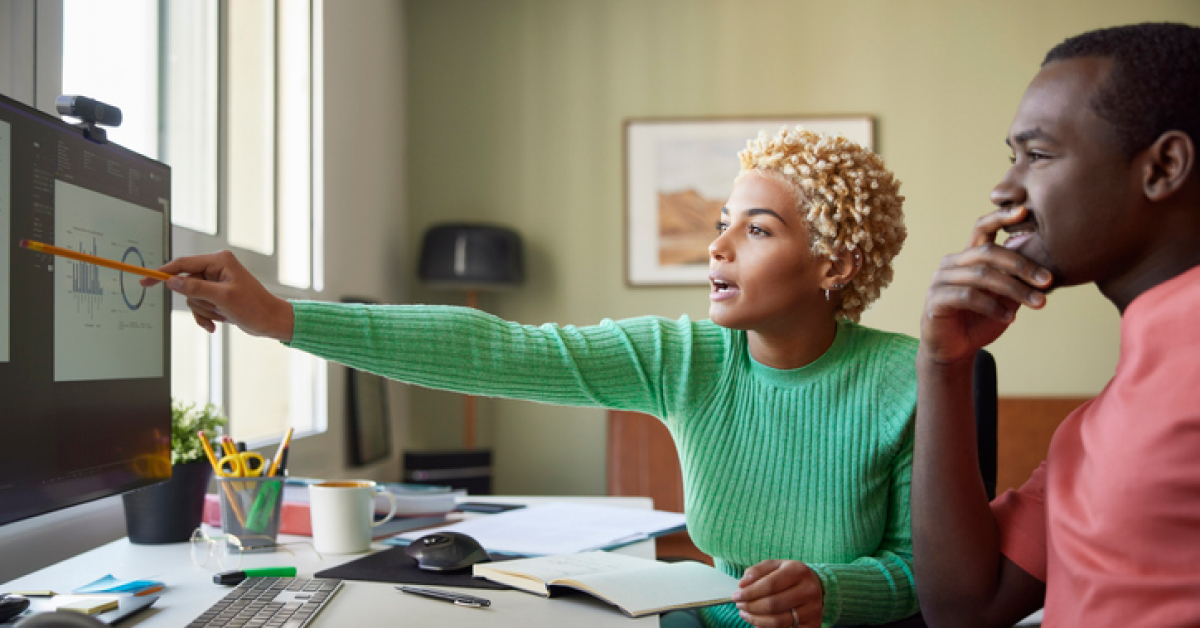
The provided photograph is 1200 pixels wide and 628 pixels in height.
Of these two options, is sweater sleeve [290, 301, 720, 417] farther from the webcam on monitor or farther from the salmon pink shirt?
the salmon pink shirt

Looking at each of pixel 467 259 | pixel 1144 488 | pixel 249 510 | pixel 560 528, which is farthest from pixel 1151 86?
pixel 467 259

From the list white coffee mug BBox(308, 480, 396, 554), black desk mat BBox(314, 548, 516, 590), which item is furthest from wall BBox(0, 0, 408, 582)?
black desk mat BBox(314, 548, 516, 590)

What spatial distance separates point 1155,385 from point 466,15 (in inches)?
149

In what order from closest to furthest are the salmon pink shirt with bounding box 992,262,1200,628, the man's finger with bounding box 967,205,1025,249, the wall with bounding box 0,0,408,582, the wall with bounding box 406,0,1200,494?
the salmon pink shirt with bounding box 992,262,1200,628 < the man's finger with bounding box 967,205,1025,249 < the wall with bounding box 0,0,408,582 < the wall with bounding box 406,0,1200,494

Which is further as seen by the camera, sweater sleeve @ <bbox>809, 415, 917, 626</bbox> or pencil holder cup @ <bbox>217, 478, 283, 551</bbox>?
pencil holder cup @ <bbox>217, 478, 283, 551</bbox>

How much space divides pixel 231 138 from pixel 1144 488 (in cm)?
225

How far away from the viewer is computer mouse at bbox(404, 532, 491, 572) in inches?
44.7

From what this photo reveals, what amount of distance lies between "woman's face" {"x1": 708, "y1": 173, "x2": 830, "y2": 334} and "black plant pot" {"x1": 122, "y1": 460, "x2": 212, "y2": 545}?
821 mm

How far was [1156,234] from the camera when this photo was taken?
681 millimetres

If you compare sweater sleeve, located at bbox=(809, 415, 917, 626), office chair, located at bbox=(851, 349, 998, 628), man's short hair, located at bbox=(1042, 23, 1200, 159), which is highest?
man's short hair, located at bbox=(1042, 23, 1200, 159)

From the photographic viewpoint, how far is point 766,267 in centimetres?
129

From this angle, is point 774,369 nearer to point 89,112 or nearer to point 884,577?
point 884,577

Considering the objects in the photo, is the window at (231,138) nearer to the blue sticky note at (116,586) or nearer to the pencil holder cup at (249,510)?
the pencil holder cup at (249,510)

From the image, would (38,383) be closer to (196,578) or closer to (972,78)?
(196,578)
